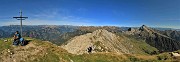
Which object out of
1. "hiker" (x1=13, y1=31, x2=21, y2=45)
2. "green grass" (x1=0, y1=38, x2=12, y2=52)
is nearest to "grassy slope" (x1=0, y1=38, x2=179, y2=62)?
"green grass" (x1=0, y1=38, x2=12, y2=52)

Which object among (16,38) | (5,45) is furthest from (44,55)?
(5,45)

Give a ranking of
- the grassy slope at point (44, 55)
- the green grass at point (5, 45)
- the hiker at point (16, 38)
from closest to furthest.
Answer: the grassy slope at point (44, 55), the green grass at point (5, 45), the hiker at point (16, 38)

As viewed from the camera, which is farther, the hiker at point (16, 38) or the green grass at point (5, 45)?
the hiker at point (16, 38)

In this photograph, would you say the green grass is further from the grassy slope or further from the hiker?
the hiker

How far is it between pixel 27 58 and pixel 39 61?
7.97 feet

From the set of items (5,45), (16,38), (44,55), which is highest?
(16,38)

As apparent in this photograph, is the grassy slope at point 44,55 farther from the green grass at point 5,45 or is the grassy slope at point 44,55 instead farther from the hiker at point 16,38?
the hiker at point 16,38

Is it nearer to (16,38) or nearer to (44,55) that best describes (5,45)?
(16,38)

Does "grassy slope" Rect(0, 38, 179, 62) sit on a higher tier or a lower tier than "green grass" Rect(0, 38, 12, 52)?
lower

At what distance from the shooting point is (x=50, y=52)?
46062 mm

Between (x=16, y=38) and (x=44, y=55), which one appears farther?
(x=16, y=38)

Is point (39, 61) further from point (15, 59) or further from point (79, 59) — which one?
point (79, 59)

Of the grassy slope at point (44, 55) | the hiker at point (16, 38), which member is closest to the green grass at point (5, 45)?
the grassy slope at point (44, 55)

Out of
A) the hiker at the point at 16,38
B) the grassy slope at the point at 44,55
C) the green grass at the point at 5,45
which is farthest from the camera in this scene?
the hiker at the point at 16,38
